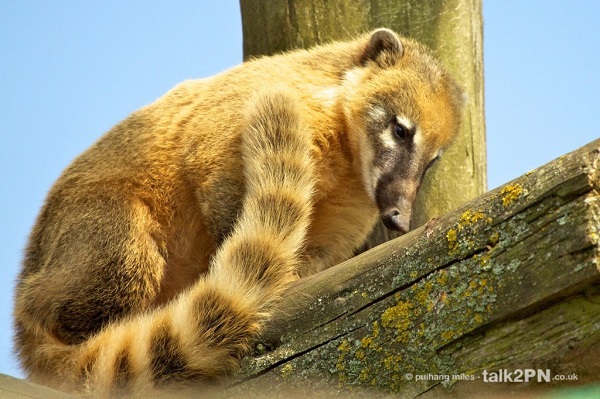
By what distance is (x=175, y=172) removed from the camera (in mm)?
4910

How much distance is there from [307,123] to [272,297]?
1748mm

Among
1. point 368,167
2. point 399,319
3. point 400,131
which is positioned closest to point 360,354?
point 399,319

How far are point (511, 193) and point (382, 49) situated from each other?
279 centimetres

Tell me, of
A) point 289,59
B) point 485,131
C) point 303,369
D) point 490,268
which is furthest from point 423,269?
point 485,131

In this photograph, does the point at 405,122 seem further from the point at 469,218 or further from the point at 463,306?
the point at 463,306

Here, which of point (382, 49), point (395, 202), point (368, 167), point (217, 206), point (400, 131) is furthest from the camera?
point (382, 49)

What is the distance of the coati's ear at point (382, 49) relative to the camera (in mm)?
5324

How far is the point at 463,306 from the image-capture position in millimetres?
2826

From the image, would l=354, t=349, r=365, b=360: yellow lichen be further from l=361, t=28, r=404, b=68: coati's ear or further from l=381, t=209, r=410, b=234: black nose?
l=361, t=28, r=404, b=68: coati's ear

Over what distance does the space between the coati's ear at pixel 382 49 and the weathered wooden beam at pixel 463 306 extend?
8.12 feet

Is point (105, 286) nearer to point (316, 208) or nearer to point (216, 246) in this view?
point (216, 246)

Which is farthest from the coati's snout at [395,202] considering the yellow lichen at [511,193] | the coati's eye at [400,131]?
the yellow lichen at [511,193]

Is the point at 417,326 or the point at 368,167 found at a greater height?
the point at 368,167

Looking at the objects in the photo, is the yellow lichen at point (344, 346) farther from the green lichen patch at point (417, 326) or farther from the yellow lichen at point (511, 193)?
the yellow lichen at point (511, 193)
